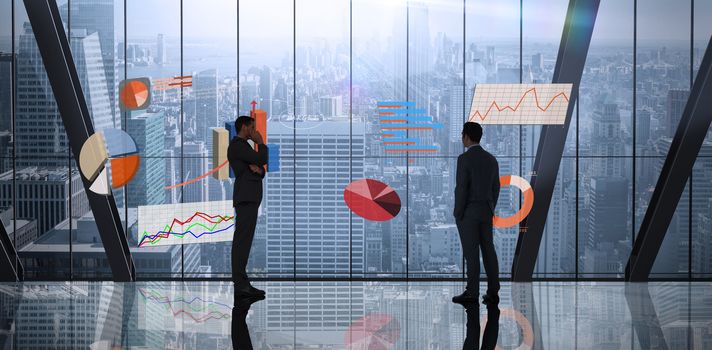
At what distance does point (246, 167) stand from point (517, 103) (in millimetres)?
3591

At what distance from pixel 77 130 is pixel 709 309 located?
6326 millimetres

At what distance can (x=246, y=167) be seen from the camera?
742 centimetres

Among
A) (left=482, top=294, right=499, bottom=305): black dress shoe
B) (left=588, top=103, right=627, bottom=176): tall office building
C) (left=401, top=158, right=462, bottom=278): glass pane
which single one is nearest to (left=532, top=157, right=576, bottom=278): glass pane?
(left=588, top=103, right=627, bottom=176): tall office building

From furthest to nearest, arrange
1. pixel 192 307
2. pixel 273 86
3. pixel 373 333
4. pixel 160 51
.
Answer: pixel 273 86 → pixel 160 51 → pixel 192 307 → pixel 373 333

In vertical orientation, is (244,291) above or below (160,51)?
below

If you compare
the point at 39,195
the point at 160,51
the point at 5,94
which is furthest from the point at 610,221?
the point at 5,94

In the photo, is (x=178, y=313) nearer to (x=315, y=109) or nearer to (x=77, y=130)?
(x=77, y=130)

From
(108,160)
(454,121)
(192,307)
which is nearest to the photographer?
(192,307)

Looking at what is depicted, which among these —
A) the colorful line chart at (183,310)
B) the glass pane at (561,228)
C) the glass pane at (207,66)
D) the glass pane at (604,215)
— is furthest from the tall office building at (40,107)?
the glass pane at (604,215)

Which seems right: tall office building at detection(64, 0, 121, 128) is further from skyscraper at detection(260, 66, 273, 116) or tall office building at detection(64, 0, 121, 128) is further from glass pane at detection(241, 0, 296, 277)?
skyscraper at detection(260, 66, 273, 116)

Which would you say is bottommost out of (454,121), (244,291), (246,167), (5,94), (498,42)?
(244,291)

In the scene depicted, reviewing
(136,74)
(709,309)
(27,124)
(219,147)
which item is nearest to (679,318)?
(709,309)

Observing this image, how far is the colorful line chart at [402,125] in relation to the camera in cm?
1036

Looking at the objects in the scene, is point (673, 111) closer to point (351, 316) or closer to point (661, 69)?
point (661, 69)
